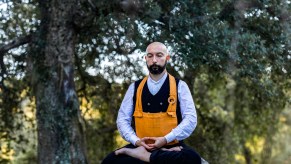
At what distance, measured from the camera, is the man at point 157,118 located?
4844mm

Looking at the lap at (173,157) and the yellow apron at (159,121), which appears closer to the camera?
the lap at (173,157)

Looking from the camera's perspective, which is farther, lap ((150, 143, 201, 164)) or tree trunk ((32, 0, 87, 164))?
tree trunk ((32, 0, 87, 164))

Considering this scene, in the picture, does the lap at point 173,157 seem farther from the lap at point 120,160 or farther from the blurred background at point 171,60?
the blurred background at point 171,60

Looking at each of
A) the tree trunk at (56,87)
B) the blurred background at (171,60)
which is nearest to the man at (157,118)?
the blurred background at (171,60)

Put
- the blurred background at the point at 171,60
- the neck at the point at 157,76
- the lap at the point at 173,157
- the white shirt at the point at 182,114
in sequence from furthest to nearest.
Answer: the blurred background at the point at 171,60 → the neck at the point at 157,76 → the white shirt at the point at 182,114 → the lap at the point at 173,157

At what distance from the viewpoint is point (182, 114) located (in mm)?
4953

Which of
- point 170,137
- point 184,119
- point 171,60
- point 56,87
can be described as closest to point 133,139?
point 170,137

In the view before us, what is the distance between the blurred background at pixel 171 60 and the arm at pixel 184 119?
250 centimetres

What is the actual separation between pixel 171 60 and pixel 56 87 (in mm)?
1626

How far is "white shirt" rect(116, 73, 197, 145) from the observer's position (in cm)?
487

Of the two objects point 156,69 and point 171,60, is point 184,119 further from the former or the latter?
point 171,60

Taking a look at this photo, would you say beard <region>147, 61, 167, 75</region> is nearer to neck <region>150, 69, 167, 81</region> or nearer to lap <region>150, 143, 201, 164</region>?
neck <region>150, 69, 167, 81</region>

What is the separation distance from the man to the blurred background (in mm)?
2446

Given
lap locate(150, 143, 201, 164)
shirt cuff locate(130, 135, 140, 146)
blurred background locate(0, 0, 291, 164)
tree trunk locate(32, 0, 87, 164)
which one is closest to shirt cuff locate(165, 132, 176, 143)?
lap locate(150, 143, 201, 164)
